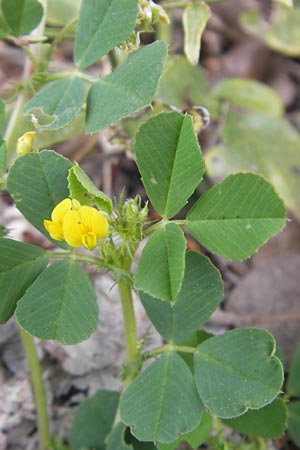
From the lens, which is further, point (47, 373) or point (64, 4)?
point (64, 4)

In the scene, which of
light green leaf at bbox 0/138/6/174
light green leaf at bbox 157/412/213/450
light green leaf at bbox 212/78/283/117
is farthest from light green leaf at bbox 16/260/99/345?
light green leaf at bbox 212/78/283/117

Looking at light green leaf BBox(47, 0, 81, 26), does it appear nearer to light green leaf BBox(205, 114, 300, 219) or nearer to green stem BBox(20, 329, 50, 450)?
light green leaf BBox(205, 114, 300, 219)

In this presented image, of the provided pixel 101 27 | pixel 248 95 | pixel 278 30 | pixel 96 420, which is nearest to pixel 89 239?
Result: pixel 101 27

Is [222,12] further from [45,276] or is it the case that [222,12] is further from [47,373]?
[45,276]

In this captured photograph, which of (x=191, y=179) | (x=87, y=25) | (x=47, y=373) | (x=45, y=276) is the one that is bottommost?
(x=47, y=373)

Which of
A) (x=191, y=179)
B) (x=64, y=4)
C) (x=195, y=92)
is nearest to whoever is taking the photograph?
(x=191, y=179)

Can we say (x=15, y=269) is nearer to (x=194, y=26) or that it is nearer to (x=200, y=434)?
(x=200, y=434)

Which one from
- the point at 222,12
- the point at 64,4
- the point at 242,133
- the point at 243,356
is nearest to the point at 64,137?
the point at 64,4
